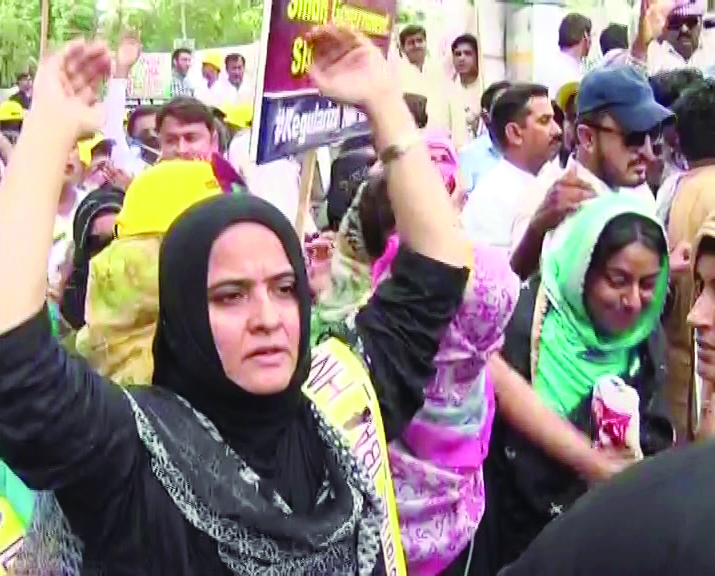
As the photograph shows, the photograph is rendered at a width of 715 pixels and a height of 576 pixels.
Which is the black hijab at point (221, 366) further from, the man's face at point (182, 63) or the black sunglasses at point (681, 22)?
the man's face at point (182, 63)

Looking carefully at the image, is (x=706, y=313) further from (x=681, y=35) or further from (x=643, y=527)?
(x=681, y=35)

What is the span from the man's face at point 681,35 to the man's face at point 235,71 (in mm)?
3952

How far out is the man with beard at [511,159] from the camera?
4.82 metres

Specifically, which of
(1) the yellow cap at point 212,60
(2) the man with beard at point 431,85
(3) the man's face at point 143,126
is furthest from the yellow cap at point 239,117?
(1) the yellow cap at point 212,60

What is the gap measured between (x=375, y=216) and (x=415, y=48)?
5.55 meters

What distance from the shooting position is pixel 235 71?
1103 centimetres

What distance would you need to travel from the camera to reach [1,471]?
2506 mm

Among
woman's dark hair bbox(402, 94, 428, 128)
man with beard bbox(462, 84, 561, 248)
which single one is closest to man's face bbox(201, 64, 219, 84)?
woman's dark hair bbox(402, 94, 428, 128)

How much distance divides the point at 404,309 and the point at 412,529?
524 millimetres

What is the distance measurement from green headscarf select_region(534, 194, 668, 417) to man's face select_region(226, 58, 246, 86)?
325 inches

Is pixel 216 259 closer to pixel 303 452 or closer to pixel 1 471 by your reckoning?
pixel 303 452

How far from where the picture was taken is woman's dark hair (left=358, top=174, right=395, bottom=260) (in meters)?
2.57

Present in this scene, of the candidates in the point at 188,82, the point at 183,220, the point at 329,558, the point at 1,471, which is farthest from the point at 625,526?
the point at 188,82

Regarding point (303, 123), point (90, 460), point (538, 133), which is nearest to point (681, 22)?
point (538, 133)
